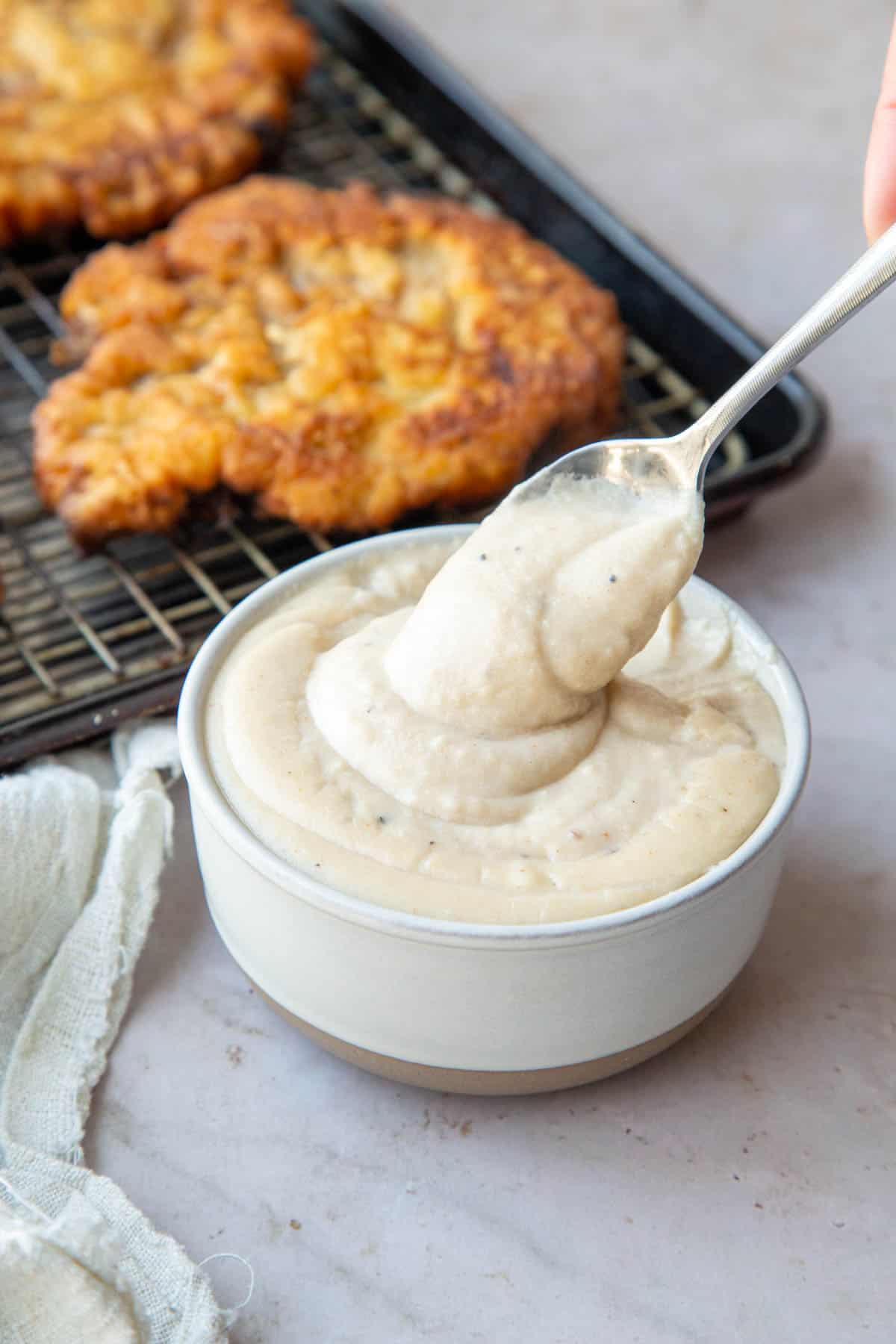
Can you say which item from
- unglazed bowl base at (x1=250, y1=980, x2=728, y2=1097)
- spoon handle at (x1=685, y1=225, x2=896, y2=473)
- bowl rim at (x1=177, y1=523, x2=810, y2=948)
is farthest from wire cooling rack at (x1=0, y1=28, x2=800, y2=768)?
spoon handle at (x1=685, y1=225, x2=896, y2=473)

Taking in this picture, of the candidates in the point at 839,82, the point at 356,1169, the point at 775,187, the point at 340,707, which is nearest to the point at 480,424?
the point at 340,707

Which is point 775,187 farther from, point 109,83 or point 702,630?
point 702,630

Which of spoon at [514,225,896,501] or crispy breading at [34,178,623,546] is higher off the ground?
spoon at [514,225,896,501]

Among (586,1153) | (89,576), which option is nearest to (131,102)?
(89,576)

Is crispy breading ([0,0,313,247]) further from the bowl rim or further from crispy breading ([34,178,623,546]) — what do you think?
the bowl rim

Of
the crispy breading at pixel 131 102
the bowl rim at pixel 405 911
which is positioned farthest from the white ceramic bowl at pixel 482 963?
the crispy breading at pixel 131 102

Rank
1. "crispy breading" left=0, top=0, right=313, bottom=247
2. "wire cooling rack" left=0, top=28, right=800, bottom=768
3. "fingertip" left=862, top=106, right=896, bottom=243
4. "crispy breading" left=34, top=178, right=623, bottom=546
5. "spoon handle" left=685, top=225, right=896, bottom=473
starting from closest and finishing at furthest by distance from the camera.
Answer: "spoon handle" left=685, top=225, right=896, bottom=473, "fingertip" left=862, top=106, right=896, bottom=243, "wire cooling rack" left=0, top=28, right=800, bottom=768, "crispy breading" left=34, top=178, right=623, bottom=546, "crispy breading" left=0, top=0, right=313, bottom=247

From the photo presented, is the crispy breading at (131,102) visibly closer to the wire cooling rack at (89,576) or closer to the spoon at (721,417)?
the wire cooling rack at (89,576)
